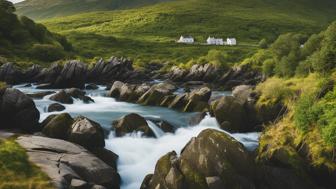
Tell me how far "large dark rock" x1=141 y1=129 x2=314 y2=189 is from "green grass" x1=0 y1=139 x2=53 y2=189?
270 inches

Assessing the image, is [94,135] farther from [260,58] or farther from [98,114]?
[260,58]

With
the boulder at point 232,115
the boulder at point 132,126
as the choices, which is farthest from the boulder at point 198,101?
the boulder at point 132,126

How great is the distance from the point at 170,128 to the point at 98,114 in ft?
38.6

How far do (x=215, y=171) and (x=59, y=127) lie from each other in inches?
578

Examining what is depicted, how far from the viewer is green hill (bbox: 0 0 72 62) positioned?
4592 inches

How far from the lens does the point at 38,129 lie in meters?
35.2

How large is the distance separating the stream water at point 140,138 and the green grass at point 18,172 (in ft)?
22.7

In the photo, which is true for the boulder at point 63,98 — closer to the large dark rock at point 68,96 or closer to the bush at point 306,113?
the large dark rock at point 68,96

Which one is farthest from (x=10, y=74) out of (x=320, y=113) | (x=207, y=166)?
(x=320, y=113)

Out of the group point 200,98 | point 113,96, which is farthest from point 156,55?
point 200,98

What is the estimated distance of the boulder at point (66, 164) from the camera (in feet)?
76.0

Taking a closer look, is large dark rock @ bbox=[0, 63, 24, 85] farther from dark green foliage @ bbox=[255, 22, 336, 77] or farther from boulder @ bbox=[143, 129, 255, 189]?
boulder @ bbox=[143, 129, 255, 189]

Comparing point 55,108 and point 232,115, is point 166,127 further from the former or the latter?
point 55,108

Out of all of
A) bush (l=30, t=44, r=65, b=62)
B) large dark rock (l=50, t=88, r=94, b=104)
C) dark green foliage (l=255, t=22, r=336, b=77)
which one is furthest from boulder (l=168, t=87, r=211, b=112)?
bush (l=30, t=44, r=65, b=62)
